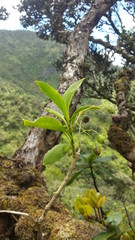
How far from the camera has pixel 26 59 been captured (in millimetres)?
24141

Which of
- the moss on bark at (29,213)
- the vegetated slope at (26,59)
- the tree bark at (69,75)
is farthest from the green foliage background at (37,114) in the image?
the tree bark at (69,75)

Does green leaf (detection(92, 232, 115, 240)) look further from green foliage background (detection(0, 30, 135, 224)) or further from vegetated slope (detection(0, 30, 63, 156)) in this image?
vegetated slope (detection(0, 30, 63, 156))

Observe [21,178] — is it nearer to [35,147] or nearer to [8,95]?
[35,147]

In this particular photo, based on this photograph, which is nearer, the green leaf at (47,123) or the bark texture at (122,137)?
the green leaf at (47,123)

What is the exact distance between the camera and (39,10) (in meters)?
5.10

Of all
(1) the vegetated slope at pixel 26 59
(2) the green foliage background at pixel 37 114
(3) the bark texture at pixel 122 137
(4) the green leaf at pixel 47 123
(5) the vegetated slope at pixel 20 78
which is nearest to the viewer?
(4) the green leaf at pixel 47 123

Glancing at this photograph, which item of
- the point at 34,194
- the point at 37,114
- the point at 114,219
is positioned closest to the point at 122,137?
the point at 114,219

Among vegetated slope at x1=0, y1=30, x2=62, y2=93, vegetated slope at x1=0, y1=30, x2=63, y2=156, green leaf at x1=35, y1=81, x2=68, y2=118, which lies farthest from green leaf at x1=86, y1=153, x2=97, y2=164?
vegetated slope at x1=0, y1=30, x2=62, y2=93

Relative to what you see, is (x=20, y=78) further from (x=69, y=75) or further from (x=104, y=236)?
(x=104, y=236)

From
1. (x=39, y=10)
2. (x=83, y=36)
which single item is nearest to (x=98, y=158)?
(x=83, y=36)

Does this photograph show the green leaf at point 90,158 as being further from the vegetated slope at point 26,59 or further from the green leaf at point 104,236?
the vegetated slope at point 26,59

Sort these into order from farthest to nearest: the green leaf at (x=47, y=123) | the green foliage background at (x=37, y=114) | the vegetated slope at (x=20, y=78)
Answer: the vegetated slope at (x=20, y=78)
the green foliage background at (x=37, y=114)
the green leaf at (x=47, y=123)

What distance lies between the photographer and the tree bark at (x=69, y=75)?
6.29 ft

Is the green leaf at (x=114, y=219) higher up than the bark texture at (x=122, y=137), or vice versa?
the bark texture at (x=122, y=137)
